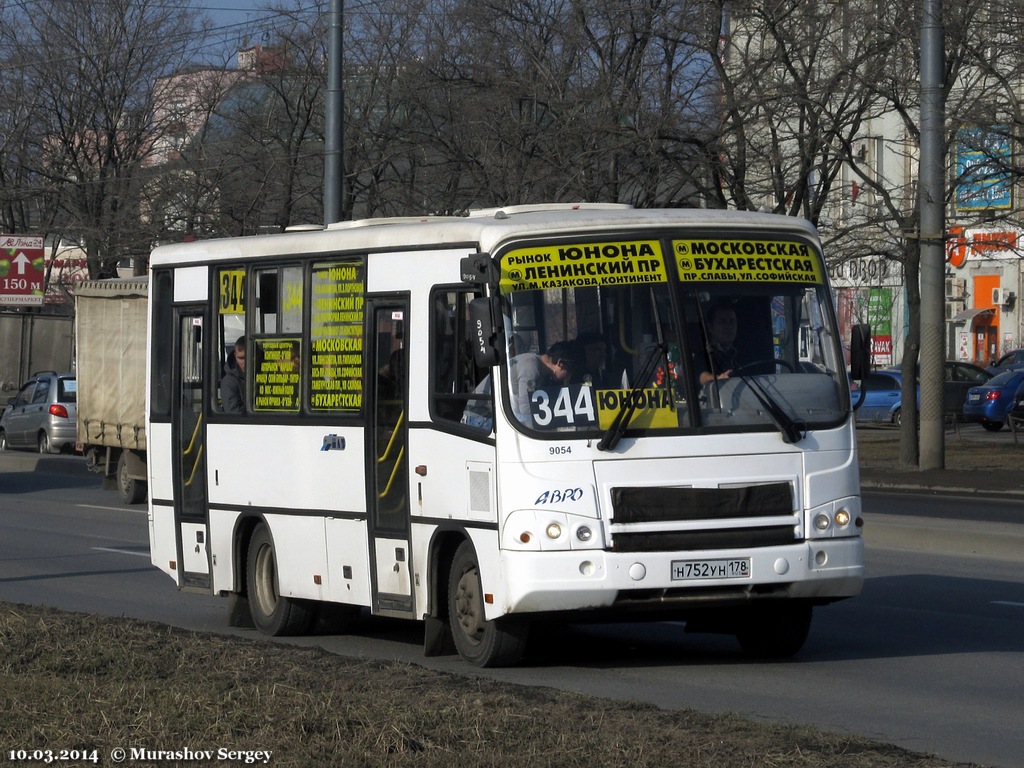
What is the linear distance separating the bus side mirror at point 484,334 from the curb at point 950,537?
8.26 metres

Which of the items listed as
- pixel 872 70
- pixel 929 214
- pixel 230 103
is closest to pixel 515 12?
pixel 872 70

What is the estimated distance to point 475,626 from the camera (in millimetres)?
9828

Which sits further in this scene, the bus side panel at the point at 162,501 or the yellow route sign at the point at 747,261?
the bus side panel at the point at 162,501

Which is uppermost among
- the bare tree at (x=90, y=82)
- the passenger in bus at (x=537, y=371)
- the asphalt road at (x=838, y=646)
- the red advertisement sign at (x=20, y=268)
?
the bare tree at (x=90, y=82)

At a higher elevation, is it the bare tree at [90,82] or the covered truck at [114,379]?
the bare tree at [90,82]

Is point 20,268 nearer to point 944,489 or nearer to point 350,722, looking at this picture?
point 944,489

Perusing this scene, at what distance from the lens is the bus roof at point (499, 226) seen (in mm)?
9781

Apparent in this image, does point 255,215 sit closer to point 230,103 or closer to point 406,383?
point 230,103

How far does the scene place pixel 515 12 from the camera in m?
29.2

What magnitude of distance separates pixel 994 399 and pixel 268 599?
3123 cm

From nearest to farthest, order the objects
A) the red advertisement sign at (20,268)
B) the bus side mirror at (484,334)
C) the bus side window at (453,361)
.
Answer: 1. the bus side mirror at (484,334)
2. the bus side window at (453,361)
3. the red advertisement sign at (20,268)

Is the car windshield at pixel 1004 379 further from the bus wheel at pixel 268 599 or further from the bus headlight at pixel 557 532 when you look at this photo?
the bus headlight at pixel 557 532

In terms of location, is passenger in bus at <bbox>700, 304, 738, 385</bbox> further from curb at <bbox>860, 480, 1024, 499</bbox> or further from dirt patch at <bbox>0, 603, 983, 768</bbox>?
curb at <bbox>860, 480, 1024, 499</bbox>

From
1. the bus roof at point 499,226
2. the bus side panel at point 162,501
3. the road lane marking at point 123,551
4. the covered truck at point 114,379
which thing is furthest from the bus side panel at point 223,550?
the covered truck at point 114,379
